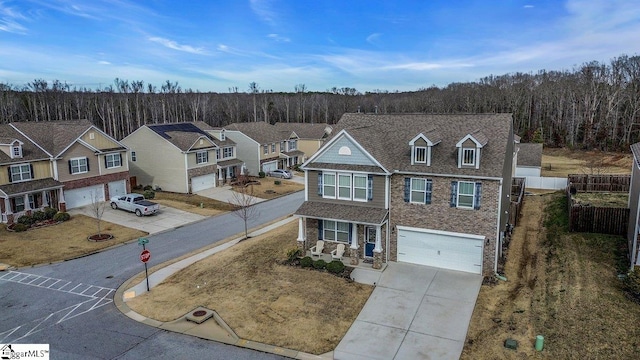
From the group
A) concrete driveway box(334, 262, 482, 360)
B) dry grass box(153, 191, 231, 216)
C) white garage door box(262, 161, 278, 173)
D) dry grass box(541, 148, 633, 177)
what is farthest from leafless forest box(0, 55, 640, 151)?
concrete driveway box(334, 262, 482, 360)

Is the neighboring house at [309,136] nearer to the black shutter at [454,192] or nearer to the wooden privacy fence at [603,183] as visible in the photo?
the wooden privacy fence at [603,183]

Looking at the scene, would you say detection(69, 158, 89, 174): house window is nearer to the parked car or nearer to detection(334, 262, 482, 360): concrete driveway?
the parked car

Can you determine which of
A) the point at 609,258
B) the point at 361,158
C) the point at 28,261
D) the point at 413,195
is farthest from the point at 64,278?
the point at 609,258

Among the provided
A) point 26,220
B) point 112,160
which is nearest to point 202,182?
point 112,160

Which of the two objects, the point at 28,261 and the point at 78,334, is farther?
the point at 28,261

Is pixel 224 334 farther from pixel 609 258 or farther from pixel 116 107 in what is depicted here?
pixel 116 107

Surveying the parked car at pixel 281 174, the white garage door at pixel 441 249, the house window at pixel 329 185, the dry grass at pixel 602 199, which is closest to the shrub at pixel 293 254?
the house window at pixel 329 185
